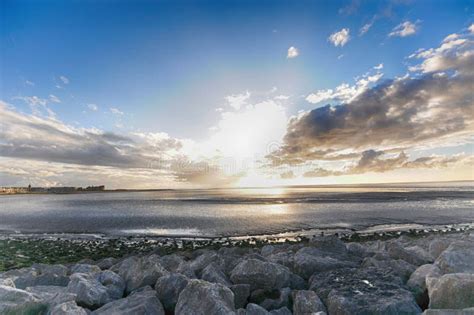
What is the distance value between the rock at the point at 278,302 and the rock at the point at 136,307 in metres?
2.01

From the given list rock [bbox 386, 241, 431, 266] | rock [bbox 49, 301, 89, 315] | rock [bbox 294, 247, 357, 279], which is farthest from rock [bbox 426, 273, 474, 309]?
rock [bbox 49, 301, 89, 315]

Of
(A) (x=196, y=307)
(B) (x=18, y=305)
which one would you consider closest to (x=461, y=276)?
(A) (x=196, y=307)

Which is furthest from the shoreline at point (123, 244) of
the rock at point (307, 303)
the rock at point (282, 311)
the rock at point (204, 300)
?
the rock at point (204, 300)

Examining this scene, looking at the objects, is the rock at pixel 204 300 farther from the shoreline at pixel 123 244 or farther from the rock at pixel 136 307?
the shoreline at pixel 123 244

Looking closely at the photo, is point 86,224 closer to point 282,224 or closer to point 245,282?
point 282,224

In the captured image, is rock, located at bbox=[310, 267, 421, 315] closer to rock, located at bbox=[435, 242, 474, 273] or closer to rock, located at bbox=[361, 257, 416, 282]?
rock, located at bbox=[361, 257, 416, 282]

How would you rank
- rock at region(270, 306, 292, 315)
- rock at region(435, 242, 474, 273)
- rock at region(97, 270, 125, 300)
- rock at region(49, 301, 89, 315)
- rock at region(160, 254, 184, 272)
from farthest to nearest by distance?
rock at region(160, 254, 184, 272) < rock at region(97, 270, 125, 300) < rock at region(435, 242, 474, 273) < rock at region(270, 306, 292, 315) < rock at region(49, 301, 89, 315)

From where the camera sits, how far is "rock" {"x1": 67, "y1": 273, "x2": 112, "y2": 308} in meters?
6.03

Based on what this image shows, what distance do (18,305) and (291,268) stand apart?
590cm

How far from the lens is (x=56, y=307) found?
16.9ft

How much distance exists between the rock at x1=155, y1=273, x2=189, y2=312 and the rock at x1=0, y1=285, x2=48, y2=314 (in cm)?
206

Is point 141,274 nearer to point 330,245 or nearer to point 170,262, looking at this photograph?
point 170,262

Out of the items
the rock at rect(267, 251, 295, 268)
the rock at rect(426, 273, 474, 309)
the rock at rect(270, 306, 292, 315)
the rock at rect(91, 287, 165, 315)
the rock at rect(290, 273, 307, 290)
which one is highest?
the rock at rect(426, 273, 474, 309)

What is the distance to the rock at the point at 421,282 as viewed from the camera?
19.7 feet
